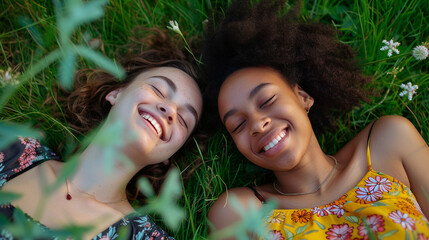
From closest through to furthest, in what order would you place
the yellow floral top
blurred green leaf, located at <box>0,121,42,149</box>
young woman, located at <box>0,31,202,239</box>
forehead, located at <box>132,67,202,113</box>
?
blurred green leaf, located at <box>0,121,42,149</box> < the yellow floral top < young woman, located at <box>0,31,202,239</box> < forehead, located at <box>132,67,202,113</box>

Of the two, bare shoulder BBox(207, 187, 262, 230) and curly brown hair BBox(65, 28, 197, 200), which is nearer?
bare shoulder BBox(207, 187, 262, 230)

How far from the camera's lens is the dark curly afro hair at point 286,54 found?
208 cm

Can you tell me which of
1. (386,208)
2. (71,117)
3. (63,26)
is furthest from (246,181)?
(63,26)

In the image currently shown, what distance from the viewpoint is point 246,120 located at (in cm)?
194

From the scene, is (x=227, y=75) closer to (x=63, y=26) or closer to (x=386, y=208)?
(x=386, y=208)

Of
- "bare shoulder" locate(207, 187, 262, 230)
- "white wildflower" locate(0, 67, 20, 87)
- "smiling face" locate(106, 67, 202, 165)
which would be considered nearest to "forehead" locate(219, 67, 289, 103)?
"smiling face" locate(106, 67, 202, 165)

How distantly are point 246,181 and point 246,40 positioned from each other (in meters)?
0.96

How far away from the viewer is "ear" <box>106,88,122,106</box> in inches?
85.2

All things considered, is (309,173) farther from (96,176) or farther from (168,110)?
(96,176)

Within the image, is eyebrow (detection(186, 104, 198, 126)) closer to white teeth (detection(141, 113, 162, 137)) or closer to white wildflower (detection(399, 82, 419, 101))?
white teeth (detection(141, 113, 162, 137))

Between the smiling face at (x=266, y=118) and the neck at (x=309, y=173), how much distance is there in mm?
192

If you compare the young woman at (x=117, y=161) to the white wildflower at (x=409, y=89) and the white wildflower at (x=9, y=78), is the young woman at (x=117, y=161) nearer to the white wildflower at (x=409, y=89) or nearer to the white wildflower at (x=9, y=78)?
the white wildflower at (x=9, y=78)

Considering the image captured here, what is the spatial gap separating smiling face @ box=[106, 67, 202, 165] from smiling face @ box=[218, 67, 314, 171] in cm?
22

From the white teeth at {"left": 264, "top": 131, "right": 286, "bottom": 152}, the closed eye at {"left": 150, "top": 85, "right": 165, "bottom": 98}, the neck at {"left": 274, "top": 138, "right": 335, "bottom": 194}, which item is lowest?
the neck at {"left": 274, "top": 138, "right": 335, "bottom": 194}
